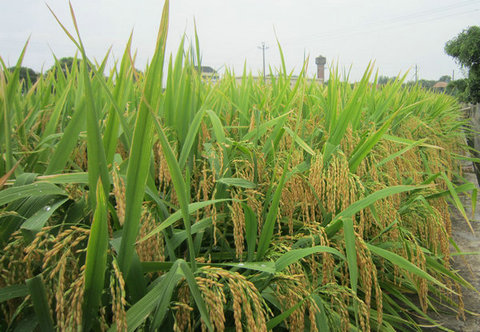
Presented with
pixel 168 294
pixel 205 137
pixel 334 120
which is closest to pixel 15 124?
pixel 205 137

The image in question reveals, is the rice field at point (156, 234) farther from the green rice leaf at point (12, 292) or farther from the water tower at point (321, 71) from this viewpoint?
the water tower at point (321, 71)

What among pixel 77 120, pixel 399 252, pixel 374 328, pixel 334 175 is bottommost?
pixel 374 328

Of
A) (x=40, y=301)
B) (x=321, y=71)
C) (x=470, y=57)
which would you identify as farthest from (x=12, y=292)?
(x=470, y=57)

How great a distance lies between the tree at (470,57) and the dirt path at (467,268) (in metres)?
19.9

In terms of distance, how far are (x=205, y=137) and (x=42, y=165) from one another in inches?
22.4

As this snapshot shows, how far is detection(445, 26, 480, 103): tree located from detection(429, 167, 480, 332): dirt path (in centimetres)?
1990

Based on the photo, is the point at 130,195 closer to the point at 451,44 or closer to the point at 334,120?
the point at 334,120

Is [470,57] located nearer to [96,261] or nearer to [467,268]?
[467,268]

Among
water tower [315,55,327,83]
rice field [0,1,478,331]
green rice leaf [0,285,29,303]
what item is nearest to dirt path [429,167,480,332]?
rice field [0,1,478,331]

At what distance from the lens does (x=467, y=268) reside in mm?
2090

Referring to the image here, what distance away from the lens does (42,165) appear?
3.64ft

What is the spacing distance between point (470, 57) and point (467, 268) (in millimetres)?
23315

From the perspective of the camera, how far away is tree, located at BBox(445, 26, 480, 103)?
773 inches

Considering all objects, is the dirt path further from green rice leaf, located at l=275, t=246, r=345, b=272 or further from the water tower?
the water tower
